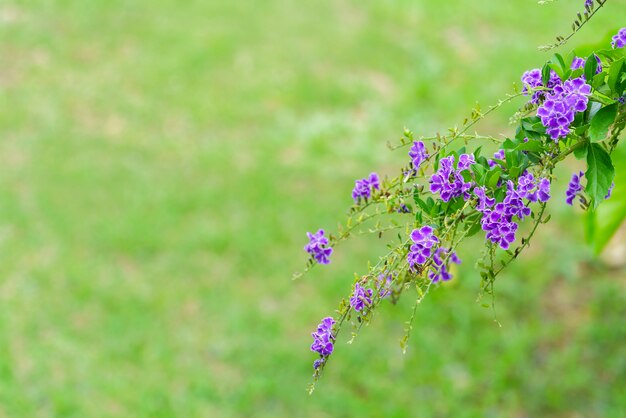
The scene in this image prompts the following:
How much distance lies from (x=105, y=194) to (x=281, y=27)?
2.70 meters

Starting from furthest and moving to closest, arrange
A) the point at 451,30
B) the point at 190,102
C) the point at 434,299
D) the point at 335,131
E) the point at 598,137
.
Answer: the point at 451,30 → the point at 190,102 → the point at 335,131 → the point at 434,299 → the point at 598,137

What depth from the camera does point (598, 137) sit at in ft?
4.83

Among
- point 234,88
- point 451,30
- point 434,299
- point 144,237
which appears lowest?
point 434,299

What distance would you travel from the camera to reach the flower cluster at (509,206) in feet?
4.87

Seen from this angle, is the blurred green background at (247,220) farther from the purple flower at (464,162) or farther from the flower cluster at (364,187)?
the purple flower at (464,162)

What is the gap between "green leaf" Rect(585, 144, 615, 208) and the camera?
1.51 m

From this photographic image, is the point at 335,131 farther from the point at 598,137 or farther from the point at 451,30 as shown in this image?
the point at 598,137

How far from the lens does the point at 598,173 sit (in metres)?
1.52

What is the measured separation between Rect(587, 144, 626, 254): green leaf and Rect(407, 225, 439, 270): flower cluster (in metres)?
1.39

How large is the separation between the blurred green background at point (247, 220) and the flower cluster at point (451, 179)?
292 cm

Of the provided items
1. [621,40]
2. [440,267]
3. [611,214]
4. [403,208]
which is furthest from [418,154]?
[611,214]

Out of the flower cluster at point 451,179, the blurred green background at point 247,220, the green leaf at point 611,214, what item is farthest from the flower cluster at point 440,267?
the blurred green background at point 247,220

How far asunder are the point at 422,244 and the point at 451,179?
0.13m

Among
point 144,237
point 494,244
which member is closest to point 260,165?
point 144,237
